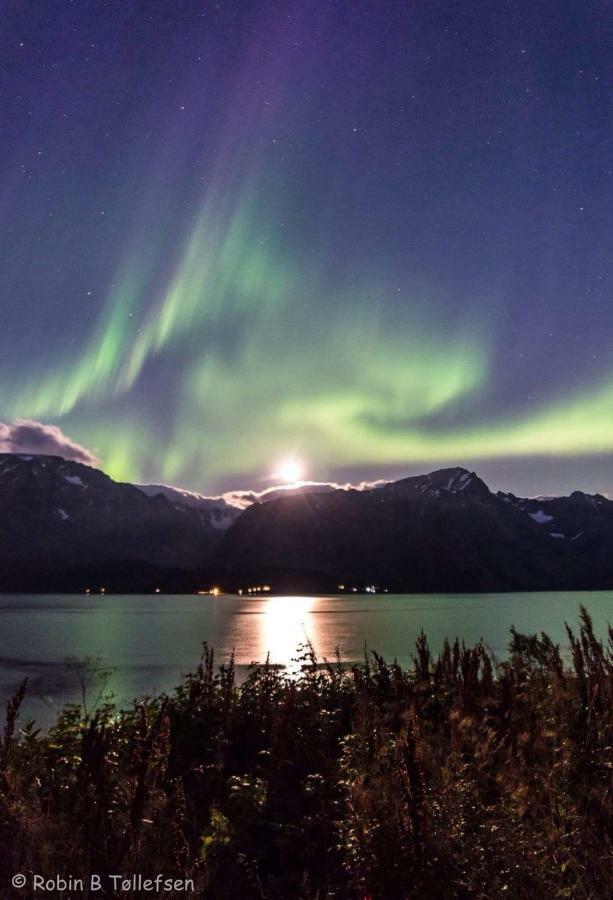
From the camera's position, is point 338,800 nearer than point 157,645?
Yes

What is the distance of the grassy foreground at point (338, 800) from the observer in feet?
15.6

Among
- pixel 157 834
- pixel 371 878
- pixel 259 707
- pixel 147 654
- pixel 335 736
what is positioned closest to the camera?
pixel 371 878

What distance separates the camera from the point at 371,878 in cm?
462

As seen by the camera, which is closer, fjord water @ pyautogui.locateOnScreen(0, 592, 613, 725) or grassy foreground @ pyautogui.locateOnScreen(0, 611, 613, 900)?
grassy foreground @ pyautogui.locateOnScreen(0, 611, 613, 900)

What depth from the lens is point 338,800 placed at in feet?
20.9

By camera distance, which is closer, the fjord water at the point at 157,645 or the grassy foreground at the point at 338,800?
the grassy foreground at the point at 338,800

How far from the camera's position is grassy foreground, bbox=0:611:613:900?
4.74 metres

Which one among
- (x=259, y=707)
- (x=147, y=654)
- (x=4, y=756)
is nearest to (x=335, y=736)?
(x=259, y=707)

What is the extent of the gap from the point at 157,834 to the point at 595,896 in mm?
3641

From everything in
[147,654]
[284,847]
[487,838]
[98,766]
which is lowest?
[147,654]

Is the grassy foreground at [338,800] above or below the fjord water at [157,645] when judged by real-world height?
above

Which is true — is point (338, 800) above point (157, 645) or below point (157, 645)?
above

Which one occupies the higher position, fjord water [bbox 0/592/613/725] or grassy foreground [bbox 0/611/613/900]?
grassy foreground [bbox 0/611/613/900]

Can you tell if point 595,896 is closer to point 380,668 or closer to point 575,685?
point 575,685
